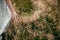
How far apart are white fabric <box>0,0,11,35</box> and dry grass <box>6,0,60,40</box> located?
0.55m

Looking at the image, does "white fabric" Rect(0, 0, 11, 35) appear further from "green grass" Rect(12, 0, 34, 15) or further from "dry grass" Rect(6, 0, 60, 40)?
"green grass" Rect(12, 0, 34, 15)

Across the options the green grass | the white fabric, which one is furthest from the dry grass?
the white fabric

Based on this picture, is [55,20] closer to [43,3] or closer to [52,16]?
[52,16]

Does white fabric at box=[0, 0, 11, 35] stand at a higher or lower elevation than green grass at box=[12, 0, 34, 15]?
higher

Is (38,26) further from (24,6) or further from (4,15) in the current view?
(4,15)

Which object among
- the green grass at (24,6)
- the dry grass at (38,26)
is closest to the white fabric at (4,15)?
the dry grass at (38,26)

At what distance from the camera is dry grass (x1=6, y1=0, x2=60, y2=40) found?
8.72 ft

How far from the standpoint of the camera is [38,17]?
2.80 m

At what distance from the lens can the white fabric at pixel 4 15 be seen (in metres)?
2.02

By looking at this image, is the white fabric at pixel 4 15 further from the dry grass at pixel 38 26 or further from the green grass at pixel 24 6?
the green grass at pixel 24 6

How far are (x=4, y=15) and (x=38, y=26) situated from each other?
2.53 feet

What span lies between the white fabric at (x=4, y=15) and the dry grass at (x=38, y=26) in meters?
0.55

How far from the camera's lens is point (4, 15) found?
2.06 meters

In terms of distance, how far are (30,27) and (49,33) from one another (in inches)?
10.2
